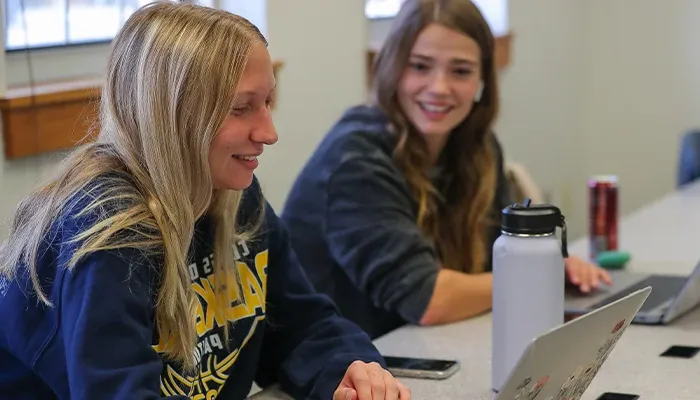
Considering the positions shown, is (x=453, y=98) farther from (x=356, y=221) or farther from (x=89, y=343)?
(x=89, y=343)

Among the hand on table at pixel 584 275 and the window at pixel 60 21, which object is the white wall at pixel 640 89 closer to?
the window at pixel 60 21

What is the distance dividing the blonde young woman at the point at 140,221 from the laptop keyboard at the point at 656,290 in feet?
2.04

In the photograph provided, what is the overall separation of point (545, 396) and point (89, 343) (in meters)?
0.46

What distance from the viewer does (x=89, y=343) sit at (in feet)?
3.38

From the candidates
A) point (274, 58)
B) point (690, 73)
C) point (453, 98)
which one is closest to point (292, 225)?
point (453, 98)

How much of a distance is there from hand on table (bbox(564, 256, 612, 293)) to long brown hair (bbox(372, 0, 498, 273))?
22 centimetres

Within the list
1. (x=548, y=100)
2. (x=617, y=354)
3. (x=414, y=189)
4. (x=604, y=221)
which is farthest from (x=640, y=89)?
(x=617, y=354)

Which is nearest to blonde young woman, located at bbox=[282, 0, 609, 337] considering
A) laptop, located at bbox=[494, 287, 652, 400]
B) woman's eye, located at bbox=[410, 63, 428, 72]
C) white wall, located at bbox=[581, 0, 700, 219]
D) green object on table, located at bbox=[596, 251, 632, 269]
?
woman's eye, located at bbox=[410, 63, 428, 72]

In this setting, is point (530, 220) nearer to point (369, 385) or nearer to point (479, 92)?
point (369, 385)

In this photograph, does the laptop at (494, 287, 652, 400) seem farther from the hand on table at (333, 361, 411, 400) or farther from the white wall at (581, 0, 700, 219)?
the white wall at (581, 0, 700, 219)

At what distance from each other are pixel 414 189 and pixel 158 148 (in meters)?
0.85

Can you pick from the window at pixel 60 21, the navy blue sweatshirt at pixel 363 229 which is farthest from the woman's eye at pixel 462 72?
the window at pixel 60 21

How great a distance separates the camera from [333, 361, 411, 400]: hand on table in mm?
1246

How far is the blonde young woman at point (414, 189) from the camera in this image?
1.76m
